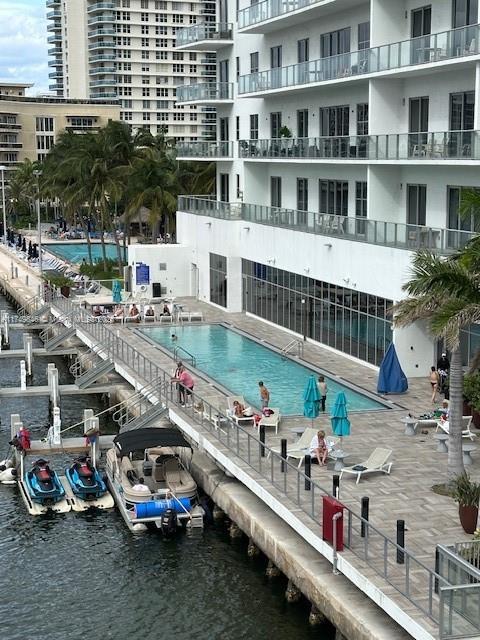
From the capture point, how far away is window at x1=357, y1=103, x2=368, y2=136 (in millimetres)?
40750

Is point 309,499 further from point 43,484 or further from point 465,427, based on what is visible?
point 43,484

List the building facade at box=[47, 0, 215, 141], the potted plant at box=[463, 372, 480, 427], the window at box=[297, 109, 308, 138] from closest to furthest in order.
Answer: the potted plant at box=[463, 372, 480, 427] < the window at box=[297, 109, 308, 138] < the building facade at box=[47, 0, 215, 141]

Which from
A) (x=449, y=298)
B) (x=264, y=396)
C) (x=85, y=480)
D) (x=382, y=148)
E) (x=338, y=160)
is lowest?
(x=85, y=480)

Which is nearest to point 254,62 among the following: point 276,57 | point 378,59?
point 276,57

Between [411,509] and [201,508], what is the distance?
6.10 meters

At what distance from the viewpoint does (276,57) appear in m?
49.7

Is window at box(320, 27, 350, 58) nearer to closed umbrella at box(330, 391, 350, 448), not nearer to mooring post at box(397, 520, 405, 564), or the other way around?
closed umbrella at box(330, 391, 350, 448)

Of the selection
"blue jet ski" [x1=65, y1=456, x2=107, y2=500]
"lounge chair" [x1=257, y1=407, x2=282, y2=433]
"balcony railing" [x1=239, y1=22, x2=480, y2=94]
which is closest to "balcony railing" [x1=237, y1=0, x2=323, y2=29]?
"balcony railing" [x1=239, y1=22, x2=480, y2=94]

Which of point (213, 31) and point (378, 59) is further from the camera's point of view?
point (213, 31)

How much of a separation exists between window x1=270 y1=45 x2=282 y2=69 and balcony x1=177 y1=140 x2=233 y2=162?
5558mm

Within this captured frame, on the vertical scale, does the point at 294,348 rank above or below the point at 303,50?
below

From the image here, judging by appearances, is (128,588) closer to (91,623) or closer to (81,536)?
(91,623)

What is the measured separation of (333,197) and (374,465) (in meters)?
21.9

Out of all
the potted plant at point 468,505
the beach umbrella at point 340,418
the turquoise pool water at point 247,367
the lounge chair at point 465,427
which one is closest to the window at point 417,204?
the turquoise pool water at point 247,367
